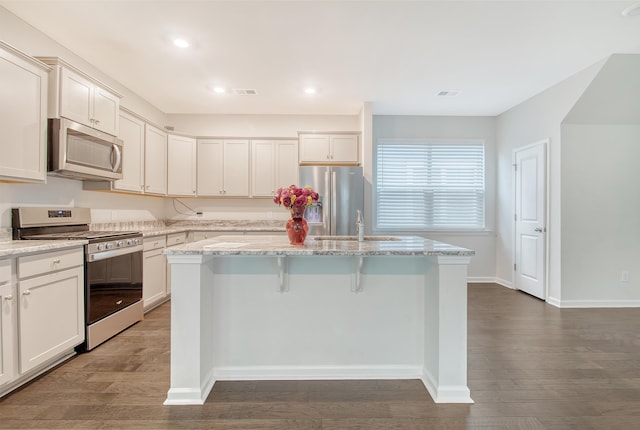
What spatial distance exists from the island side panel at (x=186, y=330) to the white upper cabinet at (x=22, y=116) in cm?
143

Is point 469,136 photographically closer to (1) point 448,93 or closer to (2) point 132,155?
(1) point 448,93

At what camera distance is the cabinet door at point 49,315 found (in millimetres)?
2137

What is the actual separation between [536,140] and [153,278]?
5249 millimetres

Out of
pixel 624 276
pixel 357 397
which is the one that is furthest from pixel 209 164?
pixel 624 276

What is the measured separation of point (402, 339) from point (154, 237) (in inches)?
119

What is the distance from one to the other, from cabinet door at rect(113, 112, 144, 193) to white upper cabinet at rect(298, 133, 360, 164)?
211 centimetres

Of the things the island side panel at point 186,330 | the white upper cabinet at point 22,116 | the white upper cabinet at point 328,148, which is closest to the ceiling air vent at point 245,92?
the white upper cabinet at point 328,148

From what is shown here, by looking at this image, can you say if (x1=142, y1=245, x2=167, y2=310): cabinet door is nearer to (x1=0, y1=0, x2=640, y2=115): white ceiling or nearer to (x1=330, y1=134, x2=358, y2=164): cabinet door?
(x1=0, y1=0, x2=640, y2=115): white ceiling

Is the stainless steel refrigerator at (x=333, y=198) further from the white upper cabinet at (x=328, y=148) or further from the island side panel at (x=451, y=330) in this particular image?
the island side panel at (x=451, y=330)

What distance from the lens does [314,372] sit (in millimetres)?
2287

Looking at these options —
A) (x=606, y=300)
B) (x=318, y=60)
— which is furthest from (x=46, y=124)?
(x=606, y=300)

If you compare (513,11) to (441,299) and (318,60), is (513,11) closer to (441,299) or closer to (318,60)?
(318,60)

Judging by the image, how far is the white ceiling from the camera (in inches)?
101

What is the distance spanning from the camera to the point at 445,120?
535cm
